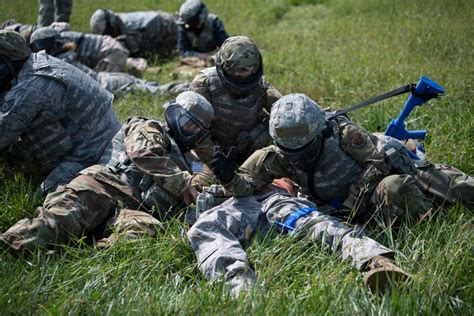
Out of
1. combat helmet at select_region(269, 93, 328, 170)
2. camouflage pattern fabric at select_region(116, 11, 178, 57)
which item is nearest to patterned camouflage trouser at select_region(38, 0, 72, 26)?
camouflage pattern fabric at select_region(116, 11, 178, 57)

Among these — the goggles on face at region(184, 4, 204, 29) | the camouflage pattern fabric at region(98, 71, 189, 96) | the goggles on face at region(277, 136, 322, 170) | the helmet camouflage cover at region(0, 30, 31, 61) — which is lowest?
the camouflage pattern fabric at region(98, 71, 189, 96)

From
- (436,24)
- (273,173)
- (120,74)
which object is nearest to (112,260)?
(273,173)

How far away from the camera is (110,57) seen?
8727 mm

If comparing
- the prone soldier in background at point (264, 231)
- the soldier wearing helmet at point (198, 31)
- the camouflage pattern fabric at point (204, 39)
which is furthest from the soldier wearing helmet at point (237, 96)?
the camouflage pattern fabric at point (204, 39)

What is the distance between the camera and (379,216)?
4.13 meters

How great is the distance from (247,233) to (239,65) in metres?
1.91

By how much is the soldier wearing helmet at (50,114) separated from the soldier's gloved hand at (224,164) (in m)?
1.67

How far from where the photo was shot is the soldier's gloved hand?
3.83 m

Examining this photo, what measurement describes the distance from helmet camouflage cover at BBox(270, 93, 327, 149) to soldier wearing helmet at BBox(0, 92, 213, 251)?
825 millimetres

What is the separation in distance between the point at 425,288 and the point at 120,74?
6.10m

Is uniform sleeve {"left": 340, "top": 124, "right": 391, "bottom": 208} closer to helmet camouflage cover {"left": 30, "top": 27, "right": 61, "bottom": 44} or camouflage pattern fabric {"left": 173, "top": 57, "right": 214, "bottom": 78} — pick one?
helmet camouflage cover {"left": 30, "top": 27, "right": 61, "bottom": 44}

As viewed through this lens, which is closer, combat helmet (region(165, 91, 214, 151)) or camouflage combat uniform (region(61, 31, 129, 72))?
combat helmet (region(165, 91, 214, 151))

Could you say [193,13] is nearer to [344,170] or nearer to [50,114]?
[50,114]

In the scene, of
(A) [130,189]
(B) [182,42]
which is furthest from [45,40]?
(A) [130,189]
